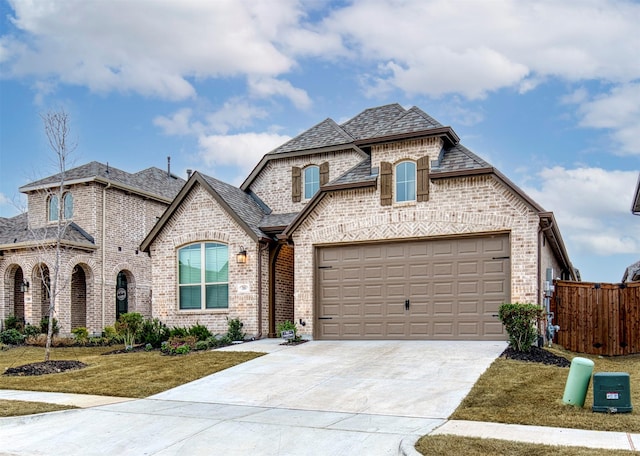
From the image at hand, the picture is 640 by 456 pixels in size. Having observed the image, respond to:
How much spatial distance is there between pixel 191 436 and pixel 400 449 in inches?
115

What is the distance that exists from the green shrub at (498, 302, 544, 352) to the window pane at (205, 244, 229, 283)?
9051mm

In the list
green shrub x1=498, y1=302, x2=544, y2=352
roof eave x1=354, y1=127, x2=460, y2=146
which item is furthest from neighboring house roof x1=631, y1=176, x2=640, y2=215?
green shrub x1=498, y1=302, x2=544, y2=352

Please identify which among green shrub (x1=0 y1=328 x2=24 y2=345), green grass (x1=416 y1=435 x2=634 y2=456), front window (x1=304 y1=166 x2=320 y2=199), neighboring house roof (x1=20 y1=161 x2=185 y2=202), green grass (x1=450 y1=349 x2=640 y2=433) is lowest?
green shrub (x1=0 y1=328 x2=24 y2=345)

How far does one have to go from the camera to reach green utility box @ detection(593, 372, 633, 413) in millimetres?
8227

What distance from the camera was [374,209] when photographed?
1655cm

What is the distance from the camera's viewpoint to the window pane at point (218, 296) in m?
18.6

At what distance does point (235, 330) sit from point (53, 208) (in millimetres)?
13651

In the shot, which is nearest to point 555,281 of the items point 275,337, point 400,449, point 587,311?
point 587,311

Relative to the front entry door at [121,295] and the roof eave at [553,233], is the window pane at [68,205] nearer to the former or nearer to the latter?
the front entry door at [121,295]

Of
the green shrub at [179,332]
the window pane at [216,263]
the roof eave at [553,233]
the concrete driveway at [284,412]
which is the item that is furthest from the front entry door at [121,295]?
the roof eave at [553,233]

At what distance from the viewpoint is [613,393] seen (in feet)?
27.0

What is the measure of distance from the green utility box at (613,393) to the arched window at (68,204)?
927 inches

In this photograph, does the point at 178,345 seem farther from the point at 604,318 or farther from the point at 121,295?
the point at 604,318

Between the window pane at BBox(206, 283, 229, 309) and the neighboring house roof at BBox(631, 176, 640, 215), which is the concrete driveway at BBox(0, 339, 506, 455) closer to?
the window pane at BBox(206, 283, 229, 309)
